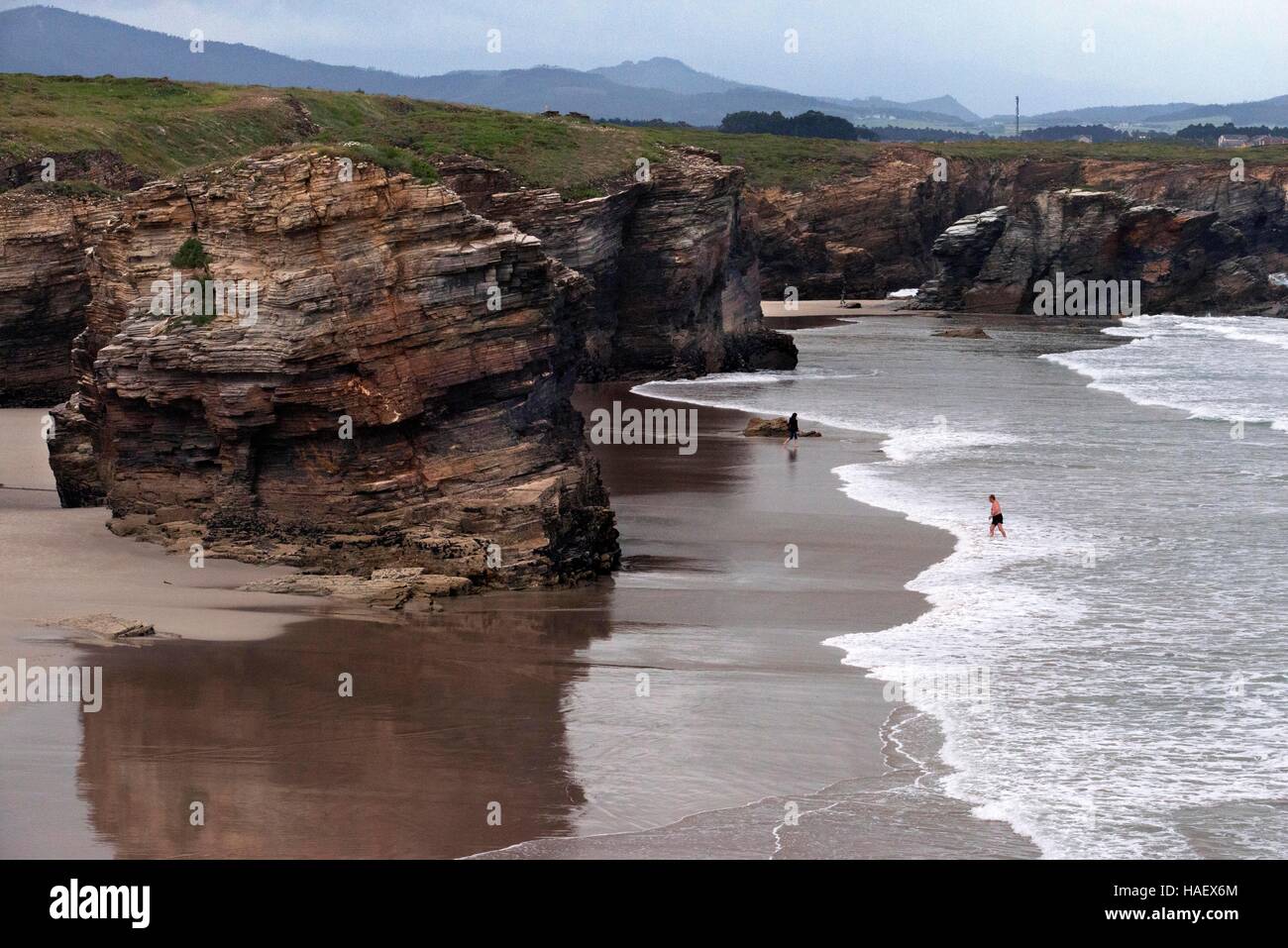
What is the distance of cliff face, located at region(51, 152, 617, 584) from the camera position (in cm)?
1883

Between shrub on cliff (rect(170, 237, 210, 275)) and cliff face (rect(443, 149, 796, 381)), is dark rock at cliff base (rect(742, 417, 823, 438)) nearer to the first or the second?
cliff face (rect(443, 149, 796, 381))

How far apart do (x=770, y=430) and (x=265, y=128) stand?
27.7 m

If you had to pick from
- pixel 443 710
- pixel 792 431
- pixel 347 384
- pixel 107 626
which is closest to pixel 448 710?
pixel 443 710

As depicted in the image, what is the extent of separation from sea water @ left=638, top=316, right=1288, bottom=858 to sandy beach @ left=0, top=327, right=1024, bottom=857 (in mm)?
738

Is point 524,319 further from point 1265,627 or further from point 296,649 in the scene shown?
point 1265,627

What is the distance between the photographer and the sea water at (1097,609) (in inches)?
493

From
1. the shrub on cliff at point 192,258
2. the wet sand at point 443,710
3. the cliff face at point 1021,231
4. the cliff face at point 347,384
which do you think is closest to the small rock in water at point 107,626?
the wet sand at point 443,710

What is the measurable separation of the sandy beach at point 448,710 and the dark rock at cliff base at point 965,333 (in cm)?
4289

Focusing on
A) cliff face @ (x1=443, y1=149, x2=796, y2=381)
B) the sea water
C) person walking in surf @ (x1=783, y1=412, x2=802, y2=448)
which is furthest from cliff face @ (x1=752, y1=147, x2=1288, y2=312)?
person walking in surf @ (x1=783, y1=412, x2=802, y2=448)

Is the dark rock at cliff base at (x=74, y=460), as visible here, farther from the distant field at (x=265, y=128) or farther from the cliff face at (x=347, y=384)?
the distant field at (x=265, y=128)

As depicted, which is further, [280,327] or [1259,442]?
[1259,442]
